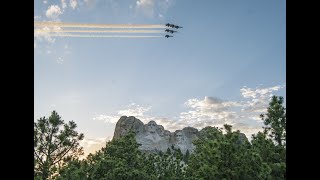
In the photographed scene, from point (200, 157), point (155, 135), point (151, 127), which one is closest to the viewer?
point (200, 157)

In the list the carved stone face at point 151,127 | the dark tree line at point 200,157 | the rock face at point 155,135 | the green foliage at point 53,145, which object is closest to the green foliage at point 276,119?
the dark tree line at point 200,157

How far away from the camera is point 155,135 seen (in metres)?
144

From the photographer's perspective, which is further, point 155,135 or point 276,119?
point 155,135

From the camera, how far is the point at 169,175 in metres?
33.8

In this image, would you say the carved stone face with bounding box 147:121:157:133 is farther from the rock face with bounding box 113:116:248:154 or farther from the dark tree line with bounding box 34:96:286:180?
the dark tree line with bounding box 34:96:286:180

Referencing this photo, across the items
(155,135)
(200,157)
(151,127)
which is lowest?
(200,157)

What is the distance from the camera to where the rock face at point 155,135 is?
457 ft

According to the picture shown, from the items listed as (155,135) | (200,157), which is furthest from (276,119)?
(155,135)

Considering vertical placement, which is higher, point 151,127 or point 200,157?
point 151,127

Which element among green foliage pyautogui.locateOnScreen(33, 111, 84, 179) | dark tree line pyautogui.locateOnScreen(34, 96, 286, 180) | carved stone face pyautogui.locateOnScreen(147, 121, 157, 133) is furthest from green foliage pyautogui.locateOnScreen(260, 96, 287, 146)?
carved stone face pyautogui.locateOnScreen(147, 121, 157, 133)

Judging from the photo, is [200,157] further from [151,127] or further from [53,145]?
[151,127]
